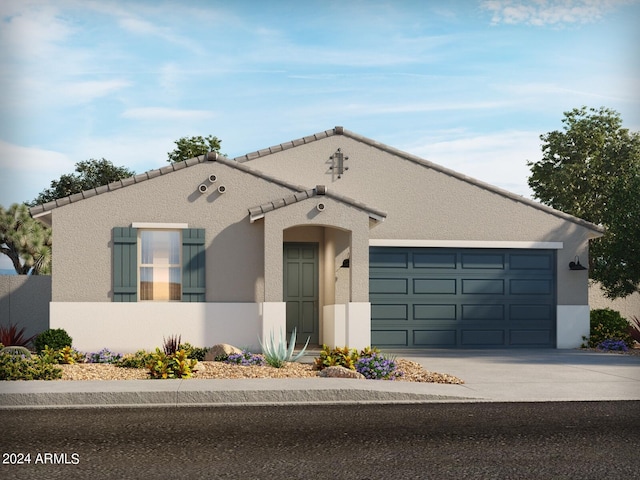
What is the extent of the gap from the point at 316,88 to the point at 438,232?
6234 mm

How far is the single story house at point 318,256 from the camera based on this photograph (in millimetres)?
18219

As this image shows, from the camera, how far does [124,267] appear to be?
18.2 m

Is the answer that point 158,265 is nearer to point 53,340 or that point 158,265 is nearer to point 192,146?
point 53,340

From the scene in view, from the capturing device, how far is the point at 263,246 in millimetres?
18844

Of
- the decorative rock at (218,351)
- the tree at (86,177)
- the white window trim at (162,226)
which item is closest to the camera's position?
the decorative rock at (218,351)

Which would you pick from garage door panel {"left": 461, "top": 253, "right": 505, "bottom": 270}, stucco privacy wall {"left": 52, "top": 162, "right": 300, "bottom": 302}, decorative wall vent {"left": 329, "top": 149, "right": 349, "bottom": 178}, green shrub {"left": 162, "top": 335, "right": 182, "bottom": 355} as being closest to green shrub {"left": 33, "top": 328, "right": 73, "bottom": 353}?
stucco privacy wall {"left": 52, "top": 162, "right": 300, "bottom": 302}

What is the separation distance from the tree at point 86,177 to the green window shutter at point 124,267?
24828 millimetres

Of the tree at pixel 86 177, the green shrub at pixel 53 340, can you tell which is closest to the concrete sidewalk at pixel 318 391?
the green shrub at pixel 53 340

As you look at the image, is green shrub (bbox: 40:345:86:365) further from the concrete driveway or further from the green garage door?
the green garage door

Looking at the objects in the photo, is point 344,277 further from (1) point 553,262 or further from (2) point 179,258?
(1) point 553,262

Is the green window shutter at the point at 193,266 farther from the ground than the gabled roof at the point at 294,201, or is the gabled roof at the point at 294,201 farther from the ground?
the gabled roof at the point at 294,201

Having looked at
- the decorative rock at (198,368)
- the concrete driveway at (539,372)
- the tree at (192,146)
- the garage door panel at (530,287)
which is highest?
the tree at (192,146)

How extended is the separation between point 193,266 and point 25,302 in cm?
631

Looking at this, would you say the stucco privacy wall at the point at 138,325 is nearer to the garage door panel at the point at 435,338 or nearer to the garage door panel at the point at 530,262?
the garage door panel at the point at 435,338
